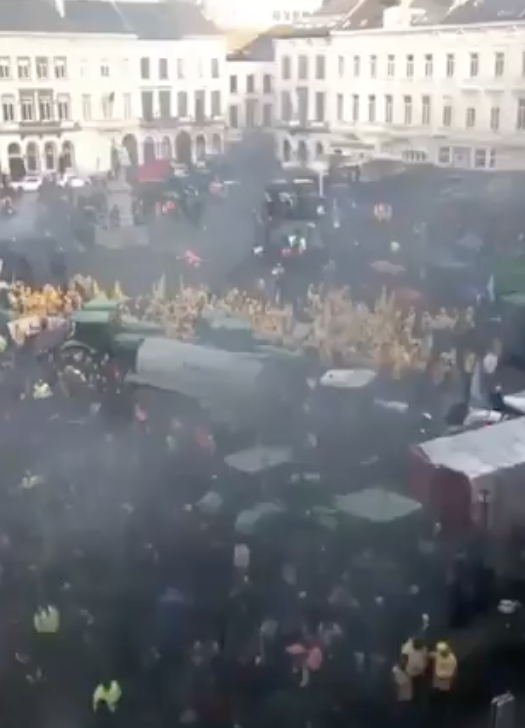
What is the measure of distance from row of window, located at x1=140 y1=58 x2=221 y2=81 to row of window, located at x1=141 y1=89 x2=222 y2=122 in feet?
0.15

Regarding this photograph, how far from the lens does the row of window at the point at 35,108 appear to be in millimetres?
3188

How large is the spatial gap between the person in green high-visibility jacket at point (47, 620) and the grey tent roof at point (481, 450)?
1.23 m

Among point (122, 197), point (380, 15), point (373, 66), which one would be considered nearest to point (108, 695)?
point (122, 197)

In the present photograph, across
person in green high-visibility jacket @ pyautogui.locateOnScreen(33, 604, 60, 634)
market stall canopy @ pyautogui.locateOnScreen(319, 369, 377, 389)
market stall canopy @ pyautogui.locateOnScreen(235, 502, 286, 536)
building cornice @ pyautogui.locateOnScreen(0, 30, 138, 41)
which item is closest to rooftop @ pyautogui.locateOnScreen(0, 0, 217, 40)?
building cornice @ pyautogui.locateOnScreen(0, 30, 138, 41)

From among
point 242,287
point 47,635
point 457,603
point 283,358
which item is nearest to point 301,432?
point 283,358

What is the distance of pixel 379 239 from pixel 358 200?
144 millimetres

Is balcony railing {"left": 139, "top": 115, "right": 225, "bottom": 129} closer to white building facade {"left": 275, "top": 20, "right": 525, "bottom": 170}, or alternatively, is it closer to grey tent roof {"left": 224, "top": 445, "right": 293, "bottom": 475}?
white building facade {"left": 275, "top": 20, "right": 525, "bottom": 170}

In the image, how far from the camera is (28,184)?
3.32 meters

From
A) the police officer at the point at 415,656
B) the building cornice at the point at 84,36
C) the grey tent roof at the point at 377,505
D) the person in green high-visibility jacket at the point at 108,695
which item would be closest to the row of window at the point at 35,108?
the building cornice at the point at 84,36

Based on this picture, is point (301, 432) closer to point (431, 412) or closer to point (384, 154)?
point (431, 412)

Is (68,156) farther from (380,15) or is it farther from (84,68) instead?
(380,15)

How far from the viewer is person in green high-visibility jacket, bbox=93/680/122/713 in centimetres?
328

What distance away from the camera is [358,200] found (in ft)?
11.5

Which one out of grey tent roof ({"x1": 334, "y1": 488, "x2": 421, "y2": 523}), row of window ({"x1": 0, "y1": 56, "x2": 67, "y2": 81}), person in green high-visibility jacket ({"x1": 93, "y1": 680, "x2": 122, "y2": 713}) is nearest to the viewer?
row of window ({"x1": 0, "y1": 56, "x2": 67, "y2": 81})
